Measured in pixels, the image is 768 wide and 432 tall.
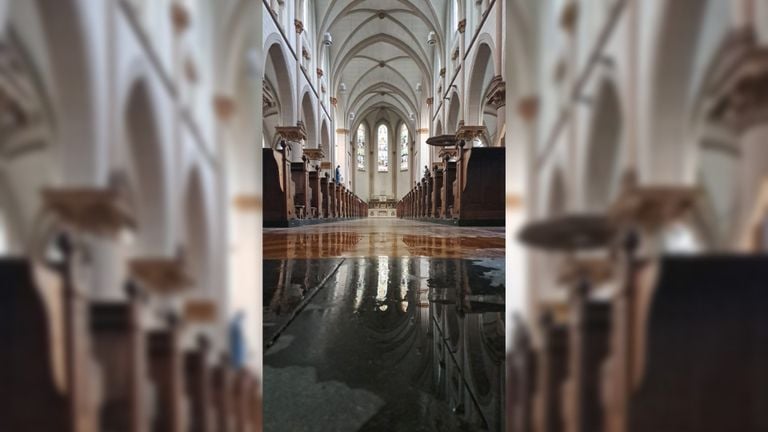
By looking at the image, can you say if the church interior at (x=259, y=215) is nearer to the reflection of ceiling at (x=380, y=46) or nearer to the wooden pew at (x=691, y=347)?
the wooden pew at (x=691, y=347)

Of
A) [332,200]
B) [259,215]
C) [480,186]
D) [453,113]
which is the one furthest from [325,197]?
[259,215]

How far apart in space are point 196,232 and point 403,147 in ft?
77.8

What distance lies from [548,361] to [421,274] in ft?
4.24

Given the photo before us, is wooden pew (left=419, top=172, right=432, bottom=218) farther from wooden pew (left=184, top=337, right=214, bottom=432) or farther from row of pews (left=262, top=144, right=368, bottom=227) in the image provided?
wooden pew (left=184, top=337, right=214, bottom=432)

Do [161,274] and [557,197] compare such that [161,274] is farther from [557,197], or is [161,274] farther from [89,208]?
[557,197]

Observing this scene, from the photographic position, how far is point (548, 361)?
225 mm

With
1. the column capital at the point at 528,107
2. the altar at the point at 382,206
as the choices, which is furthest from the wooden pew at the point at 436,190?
the altar at the point at 382,206

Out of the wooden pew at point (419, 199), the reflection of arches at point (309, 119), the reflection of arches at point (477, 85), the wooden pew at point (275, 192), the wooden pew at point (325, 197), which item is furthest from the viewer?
the reflection of arches at point (309, 119)

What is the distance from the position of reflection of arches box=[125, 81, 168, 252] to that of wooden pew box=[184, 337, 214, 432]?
0.21ft

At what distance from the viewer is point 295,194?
7371 mm

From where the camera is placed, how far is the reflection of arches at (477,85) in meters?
8.63

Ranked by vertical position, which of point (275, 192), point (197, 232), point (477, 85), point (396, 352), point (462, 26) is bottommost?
point (396, 352)

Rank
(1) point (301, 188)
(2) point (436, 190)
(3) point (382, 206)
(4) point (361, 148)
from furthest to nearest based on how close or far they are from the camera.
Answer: (4) point (361, 148) → (3) point (382, 206) → (2) point (436, 190) → (1) point (301, 188)

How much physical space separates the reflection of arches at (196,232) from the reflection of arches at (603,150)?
0.69 ft
